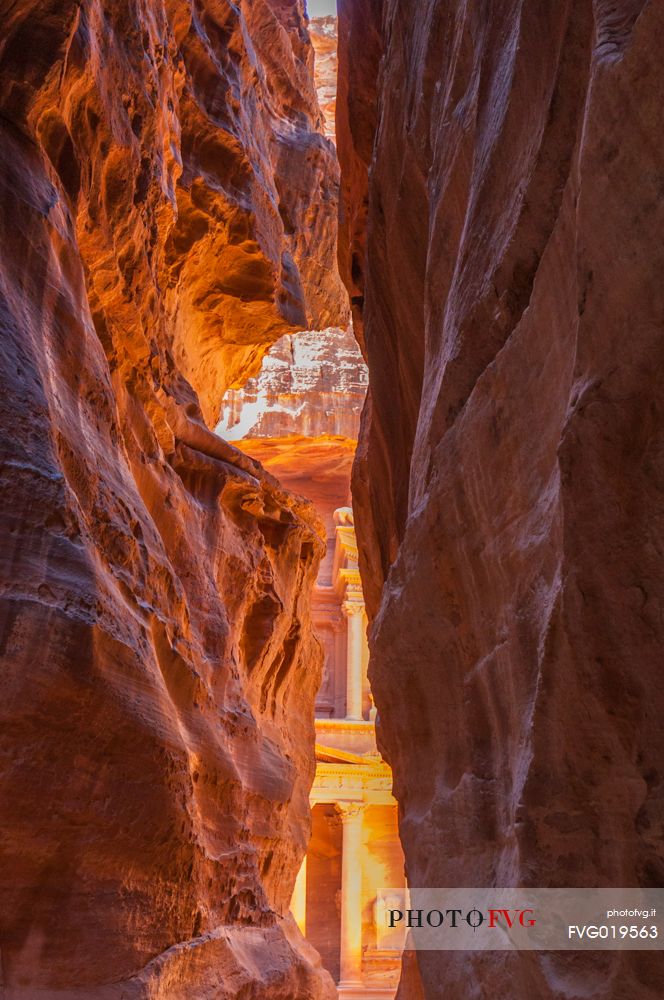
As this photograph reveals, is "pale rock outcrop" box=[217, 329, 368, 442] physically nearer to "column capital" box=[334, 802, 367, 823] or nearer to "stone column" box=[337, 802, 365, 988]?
"column capital" box=[334, 802, 367, 823]

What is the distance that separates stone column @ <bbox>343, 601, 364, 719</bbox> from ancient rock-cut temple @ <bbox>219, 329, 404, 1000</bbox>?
0.04m

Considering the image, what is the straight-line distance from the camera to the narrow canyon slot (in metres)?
2.93

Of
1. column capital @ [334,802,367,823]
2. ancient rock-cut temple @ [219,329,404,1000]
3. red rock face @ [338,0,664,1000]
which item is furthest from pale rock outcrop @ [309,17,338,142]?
red rock face @ [338,0,664,1000]

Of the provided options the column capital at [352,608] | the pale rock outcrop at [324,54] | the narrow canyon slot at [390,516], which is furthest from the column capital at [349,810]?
the pale rock outcrop at [324,54]

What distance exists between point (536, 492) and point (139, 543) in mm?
2880

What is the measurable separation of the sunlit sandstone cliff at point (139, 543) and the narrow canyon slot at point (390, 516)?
0.03 metres

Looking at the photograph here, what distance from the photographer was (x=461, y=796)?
4.27 metres

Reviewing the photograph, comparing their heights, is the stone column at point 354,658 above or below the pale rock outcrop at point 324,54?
below

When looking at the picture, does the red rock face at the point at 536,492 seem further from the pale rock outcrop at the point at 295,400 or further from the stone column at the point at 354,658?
the pale rock outcrop at the point at 295,400

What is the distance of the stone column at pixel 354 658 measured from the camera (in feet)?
91.7

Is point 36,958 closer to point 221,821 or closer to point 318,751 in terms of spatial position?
point 221,821

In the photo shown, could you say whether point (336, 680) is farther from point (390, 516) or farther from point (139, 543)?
point (139, 543)

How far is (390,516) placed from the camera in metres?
8.27

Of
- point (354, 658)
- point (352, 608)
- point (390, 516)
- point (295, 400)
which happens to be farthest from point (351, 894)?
point (390, 516)
